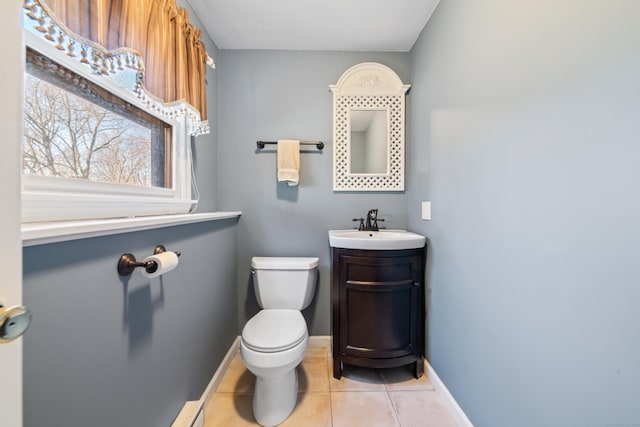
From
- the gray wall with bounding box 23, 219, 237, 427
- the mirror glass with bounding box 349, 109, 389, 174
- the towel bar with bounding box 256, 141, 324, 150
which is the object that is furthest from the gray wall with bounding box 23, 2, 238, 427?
the mirror glass with bounding box 349, 109, 389, 174

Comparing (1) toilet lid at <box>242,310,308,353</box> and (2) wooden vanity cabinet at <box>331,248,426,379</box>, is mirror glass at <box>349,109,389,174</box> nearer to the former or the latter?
(2) wooden vanity cabinet at <box>331,248,426,379</box>

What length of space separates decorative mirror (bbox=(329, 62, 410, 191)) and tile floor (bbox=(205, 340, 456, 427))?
1.29 meters

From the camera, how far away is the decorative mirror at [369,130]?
1.88m

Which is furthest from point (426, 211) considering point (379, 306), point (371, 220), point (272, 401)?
point (272, 401)

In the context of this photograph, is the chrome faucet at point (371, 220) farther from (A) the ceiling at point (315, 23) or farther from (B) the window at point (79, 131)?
(B) the window at point (79, 131)

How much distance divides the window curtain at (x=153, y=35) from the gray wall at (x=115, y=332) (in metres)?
0.60

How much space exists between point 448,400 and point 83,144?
6.58ft

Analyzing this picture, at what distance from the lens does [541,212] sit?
793mm

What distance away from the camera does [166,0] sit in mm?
1058

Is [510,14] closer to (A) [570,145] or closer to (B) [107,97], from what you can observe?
(A) [570,145]

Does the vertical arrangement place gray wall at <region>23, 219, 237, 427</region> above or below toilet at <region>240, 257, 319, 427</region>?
above

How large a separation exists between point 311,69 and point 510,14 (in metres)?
1.30

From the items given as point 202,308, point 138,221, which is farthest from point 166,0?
point 202,308

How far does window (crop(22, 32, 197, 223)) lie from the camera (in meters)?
0.69
